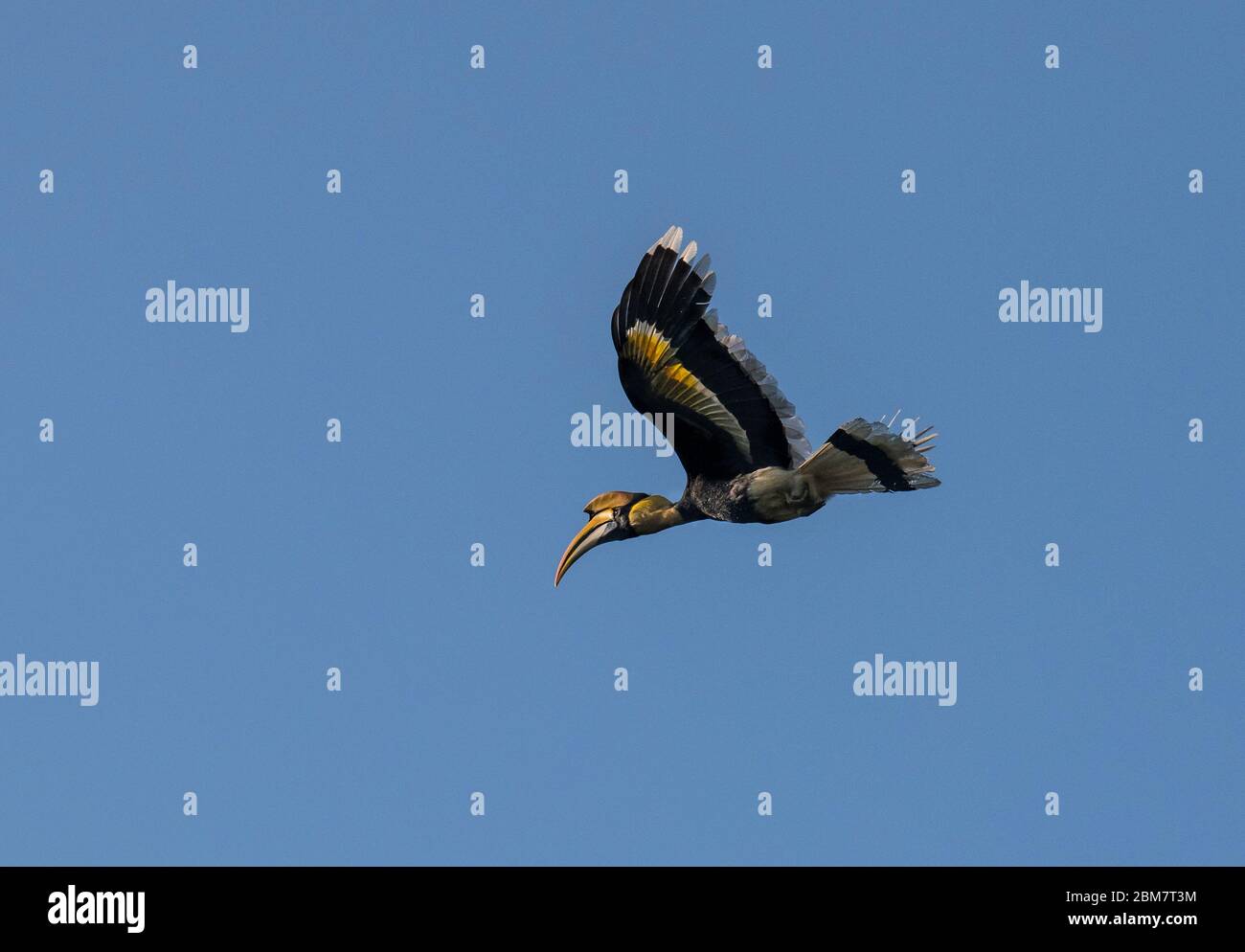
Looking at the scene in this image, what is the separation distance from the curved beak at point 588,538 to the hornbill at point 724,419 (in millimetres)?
1606

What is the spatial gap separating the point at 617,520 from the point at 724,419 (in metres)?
2.68

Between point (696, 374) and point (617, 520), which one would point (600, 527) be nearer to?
point (617, 520)

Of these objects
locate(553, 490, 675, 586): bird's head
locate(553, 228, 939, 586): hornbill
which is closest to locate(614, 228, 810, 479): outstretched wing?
locate(553, 228, 939, 586): hornbill

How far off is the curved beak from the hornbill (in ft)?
5.27

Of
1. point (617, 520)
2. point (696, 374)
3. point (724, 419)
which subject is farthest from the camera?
point (617, 520)

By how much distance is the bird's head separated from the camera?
27922 millimetres

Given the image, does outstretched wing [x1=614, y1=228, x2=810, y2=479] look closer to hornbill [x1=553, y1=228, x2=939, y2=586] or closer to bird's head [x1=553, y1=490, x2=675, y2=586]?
hornbill [x1=553, y1=228, x2=939, y2=586]

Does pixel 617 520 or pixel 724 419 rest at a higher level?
pixel 724 419

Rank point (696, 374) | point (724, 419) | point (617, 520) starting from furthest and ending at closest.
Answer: point (617, 520)
point (724, 419)
point (696, 374)

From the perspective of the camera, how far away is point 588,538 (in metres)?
28.4

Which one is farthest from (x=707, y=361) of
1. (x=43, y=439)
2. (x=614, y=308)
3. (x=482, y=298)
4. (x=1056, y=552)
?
(x=43, y=439)

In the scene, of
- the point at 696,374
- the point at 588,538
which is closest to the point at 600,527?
the point at 588,538

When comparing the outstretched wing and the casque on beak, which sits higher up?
the outstretched wing

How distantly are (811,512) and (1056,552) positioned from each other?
1242 centimetres
